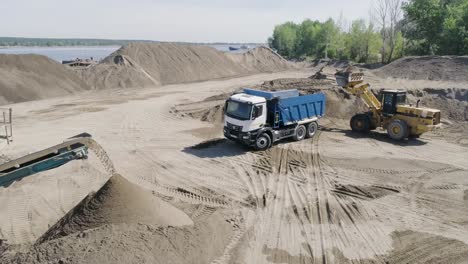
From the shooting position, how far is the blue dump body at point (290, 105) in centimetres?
1582

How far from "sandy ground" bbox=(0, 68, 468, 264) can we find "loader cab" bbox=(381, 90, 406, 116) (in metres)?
1.41

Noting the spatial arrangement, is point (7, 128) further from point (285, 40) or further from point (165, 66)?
point (285, 40)

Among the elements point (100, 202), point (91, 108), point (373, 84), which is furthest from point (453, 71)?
point (100, 202)

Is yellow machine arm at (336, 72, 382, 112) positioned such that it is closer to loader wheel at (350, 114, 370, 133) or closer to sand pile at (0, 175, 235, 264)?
loader wheel at (350, 114, 370, 133)

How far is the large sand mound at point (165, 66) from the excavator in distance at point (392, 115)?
22787 mm

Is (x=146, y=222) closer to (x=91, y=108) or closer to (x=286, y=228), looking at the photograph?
(x=286, y=228)

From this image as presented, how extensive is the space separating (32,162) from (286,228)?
→ 20.5 feet

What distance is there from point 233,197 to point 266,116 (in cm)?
496

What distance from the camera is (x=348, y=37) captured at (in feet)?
181

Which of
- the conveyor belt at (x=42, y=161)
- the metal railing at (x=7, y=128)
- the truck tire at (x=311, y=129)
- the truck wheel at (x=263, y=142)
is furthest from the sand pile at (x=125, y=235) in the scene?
the truck tire at (x=311, y=129)

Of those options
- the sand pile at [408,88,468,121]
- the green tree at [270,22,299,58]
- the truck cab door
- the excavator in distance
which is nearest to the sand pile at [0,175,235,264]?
the truck cab door

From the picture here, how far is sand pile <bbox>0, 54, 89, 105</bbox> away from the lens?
28045 millimetres

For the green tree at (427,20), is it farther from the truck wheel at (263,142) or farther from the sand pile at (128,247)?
the sand pile at (128,247)

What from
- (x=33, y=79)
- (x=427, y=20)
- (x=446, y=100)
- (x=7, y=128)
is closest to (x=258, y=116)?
(x=7, y=128)
